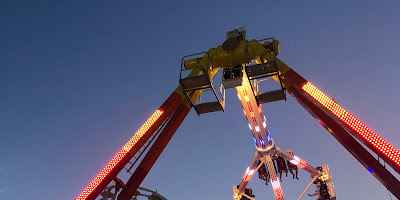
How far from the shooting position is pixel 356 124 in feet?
33.9

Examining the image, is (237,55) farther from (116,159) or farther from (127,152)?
(116,159)

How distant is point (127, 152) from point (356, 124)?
757 centimetres

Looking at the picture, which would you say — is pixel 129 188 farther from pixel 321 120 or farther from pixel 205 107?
pixel 321 120

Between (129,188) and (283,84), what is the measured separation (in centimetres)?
A: 696

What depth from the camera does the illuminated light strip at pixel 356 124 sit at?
962cm

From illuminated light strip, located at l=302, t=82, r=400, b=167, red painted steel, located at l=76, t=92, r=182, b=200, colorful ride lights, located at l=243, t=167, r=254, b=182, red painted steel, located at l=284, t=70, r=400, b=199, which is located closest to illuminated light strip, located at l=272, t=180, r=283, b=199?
colorful ride lights, located at l=243, t=167, r=254, b=182

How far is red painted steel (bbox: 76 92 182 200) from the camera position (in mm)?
11656

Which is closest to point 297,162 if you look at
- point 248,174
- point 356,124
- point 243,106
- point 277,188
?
point 277,188

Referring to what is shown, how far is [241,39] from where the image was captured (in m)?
15.0

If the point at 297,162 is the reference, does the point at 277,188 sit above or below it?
below

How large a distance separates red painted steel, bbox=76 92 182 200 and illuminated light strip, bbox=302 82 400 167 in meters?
5.16

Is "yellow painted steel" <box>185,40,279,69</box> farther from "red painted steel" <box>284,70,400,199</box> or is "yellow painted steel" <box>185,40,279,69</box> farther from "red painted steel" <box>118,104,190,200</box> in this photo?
"red painted steel" <box>118,104,190,200</box>

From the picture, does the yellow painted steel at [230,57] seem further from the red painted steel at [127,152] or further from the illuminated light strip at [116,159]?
the illuminated light strip at [116,159]

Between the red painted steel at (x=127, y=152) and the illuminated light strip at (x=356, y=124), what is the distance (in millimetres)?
5161
